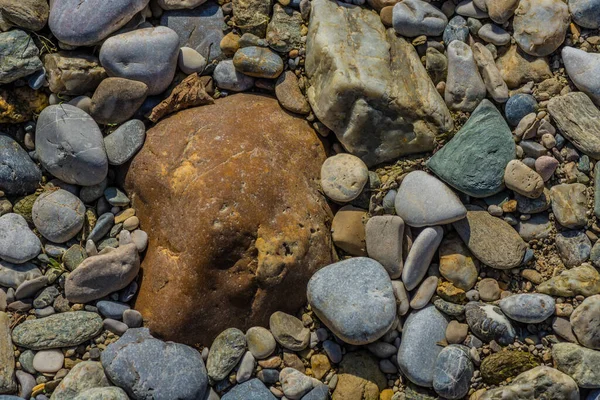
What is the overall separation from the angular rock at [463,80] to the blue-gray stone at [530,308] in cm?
116

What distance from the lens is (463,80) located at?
3707 mm

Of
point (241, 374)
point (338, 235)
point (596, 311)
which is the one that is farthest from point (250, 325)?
point (596, 311)

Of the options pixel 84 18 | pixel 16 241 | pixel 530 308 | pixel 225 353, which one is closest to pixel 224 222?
pixel 225 353

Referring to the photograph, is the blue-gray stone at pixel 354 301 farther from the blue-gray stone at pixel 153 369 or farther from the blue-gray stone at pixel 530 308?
the blue-gray stone at pixel 153 369

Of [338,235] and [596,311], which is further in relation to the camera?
[338,235]

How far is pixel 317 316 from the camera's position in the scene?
11.7 ft

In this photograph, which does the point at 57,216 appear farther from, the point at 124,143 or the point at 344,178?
the point at 344,178

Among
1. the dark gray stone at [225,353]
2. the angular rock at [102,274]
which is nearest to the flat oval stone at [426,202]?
the dark gray stone at [225,353]

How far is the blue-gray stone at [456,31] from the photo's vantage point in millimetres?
3787

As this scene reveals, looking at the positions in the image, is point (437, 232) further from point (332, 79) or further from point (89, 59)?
point (89, 59)

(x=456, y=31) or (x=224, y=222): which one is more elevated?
(x=456, y=31)

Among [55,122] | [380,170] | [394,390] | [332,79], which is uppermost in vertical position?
[332,79]

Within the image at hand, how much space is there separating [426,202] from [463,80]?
78cm

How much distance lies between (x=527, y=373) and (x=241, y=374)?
5.20ft
